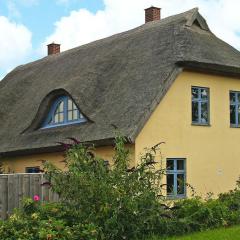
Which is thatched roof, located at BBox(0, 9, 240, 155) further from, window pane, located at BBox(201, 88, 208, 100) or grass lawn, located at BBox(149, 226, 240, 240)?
grass lawn, located at BBox(149, 226, 240, 240)

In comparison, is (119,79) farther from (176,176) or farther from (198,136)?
(176,176)

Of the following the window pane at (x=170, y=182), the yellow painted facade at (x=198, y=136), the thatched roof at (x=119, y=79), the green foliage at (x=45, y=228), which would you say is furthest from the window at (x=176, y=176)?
the green foliage at (x=45, y=228)

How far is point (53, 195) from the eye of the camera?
16562 mm

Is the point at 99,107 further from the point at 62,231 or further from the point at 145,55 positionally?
the point at 62,231

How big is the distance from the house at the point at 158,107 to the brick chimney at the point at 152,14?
1.95 metres

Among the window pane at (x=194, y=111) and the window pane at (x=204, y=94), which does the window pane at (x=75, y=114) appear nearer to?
the window pane at (x=194, y=111)

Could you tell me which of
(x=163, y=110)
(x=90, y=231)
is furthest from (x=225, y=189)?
(x=90, y=231)

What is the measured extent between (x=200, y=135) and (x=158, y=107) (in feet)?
7.19

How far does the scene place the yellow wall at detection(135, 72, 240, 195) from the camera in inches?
771

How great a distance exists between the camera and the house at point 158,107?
1952 cm

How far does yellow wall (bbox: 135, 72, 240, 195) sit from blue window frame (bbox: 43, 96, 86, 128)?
3.31m

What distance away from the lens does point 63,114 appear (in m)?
23.1

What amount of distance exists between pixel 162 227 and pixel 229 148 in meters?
9.57

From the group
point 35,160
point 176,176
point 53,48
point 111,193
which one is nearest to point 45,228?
point 111,193
